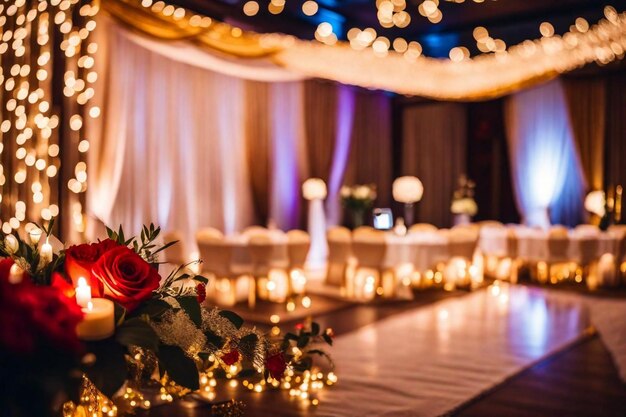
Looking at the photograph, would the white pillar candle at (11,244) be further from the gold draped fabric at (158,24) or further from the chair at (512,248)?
the chair at (512,248)

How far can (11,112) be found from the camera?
210 inches

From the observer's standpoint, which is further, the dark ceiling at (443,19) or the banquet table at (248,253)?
the dark ceiling at (443,19)

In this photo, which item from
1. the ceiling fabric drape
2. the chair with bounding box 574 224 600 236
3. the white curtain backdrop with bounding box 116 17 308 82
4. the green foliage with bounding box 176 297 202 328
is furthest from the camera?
the chair with bounding box 574 224 600 236

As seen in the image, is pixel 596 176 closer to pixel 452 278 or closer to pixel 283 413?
pixel 452 278

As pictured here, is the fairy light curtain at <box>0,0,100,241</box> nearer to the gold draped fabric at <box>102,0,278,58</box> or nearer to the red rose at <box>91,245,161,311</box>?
the gold draped fabric at <box>102,0,278,58</box>

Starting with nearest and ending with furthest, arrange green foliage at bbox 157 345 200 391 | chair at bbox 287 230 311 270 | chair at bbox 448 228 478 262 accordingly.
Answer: green foliage at bbox 157 345 200 391 < chair at bbox 287 230 311 270 < chair at bbox 448 228 478 262

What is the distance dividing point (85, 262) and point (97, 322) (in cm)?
18

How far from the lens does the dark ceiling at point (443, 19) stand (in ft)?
25.3

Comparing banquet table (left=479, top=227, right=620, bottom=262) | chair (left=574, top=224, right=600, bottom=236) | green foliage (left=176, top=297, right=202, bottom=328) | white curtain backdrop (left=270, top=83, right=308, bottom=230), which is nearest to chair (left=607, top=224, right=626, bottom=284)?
banquet table (left=479, top=227, right=620, bottom=262)

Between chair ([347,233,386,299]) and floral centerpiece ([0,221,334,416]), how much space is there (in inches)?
213

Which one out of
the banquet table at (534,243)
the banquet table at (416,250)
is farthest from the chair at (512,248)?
the banquet table at (416,250)

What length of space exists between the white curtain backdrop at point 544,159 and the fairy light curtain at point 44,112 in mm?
7763

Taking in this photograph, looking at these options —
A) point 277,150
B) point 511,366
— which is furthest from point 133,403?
point 277,150

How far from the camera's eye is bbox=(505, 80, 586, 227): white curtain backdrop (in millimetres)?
10406
